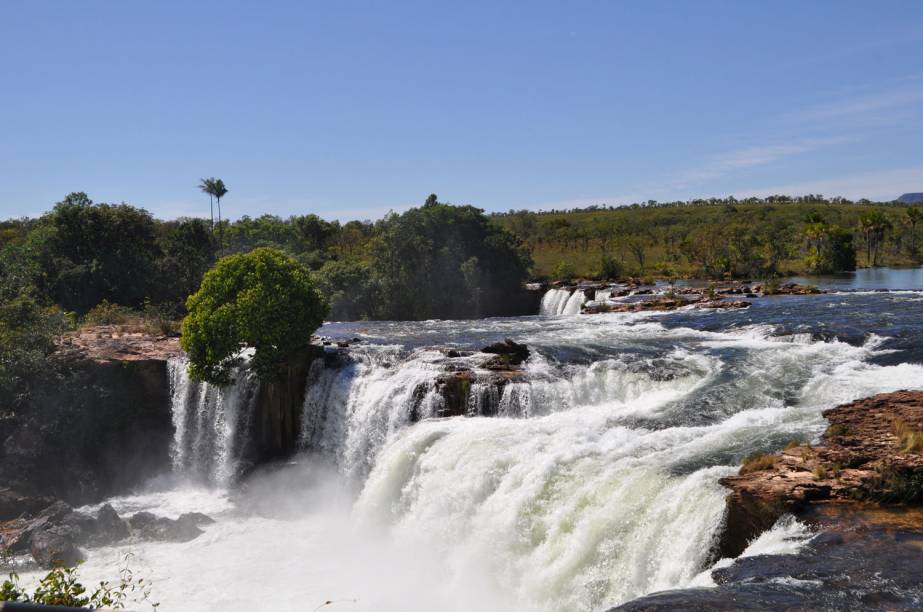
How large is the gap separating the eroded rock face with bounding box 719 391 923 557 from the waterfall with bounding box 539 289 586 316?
29.3 m

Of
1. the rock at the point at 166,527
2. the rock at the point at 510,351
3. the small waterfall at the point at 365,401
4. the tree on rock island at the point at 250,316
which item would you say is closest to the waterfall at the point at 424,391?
the small waterfall at the point at 365,401

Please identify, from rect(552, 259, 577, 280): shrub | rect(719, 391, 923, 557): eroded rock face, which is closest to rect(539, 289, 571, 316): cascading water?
rect(552, 259, 577, 280): shrub

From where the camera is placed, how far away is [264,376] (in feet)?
76.0

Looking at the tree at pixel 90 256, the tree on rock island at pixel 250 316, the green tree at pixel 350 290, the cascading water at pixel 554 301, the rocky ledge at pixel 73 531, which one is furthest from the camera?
the green tree at pixel 350 290

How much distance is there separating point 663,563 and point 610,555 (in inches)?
37.4

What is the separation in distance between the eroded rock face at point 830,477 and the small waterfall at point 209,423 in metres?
17.8

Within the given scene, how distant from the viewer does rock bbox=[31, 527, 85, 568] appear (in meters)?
18.0

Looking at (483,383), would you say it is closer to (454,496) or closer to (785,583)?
(454,496)

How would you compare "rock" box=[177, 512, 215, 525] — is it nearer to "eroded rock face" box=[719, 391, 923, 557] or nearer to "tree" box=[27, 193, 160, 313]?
"eroded rock face" box=[719, 391, 923, 557]

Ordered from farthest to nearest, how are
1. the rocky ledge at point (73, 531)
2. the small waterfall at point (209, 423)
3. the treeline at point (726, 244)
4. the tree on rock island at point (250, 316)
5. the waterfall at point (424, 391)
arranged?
the treeline at point (726, 244), the small waterfall at point (209, 423), the tree on rock island at point (250, 316), the waterfall at point (424, 391), the rocky ledge at point (73, 531)

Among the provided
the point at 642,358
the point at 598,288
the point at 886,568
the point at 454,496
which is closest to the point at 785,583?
the point at 886,568

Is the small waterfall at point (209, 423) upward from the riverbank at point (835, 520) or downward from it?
downward

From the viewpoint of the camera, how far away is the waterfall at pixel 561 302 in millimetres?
42469

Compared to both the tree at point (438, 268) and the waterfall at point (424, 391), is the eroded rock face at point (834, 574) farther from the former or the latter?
the tree at point (438, 268)
